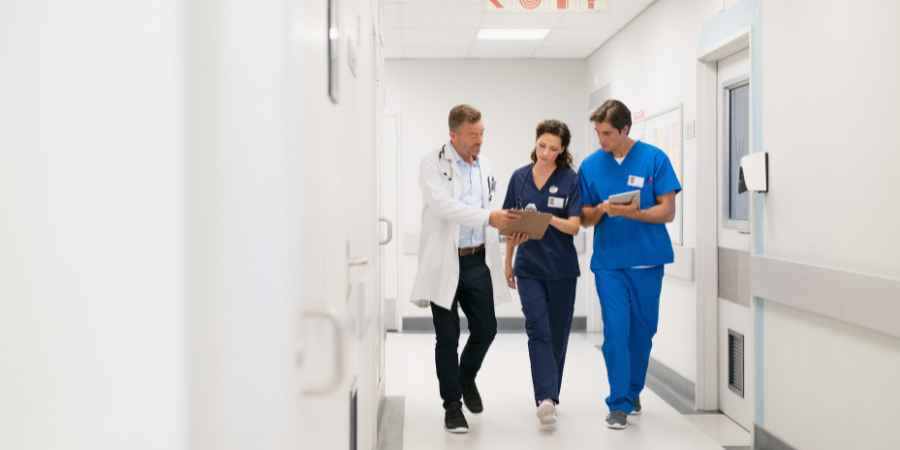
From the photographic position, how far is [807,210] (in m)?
3.48

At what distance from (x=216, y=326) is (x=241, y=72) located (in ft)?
0.72

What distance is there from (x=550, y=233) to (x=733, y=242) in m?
1.04

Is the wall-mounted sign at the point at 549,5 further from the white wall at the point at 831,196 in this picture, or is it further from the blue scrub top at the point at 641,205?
the white wall at the point at 831,196

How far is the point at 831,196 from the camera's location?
329 cm

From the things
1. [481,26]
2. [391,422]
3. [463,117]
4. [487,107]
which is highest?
[481,26]

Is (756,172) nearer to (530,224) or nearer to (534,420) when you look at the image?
(530,224)

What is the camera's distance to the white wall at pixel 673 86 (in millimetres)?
5137

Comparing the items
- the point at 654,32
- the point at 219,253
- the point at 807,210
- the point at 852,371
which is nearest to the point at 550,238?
the point at 807,210

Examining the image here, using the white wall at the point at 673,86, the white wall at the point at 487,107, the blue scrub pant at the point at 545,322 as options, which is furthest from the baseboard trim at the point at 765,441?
the white wall at the point at 487,107

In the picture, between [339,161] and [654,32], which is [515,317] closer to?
[654,32]

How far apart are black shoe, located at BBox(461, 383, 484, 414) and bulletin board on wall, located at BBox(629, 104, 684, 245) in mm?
Answer: 1665

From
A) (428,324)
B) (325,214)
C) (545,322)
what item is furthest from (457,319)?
(428,324)

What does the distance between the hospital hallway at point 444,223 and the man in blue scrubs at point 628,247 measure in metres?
0.02

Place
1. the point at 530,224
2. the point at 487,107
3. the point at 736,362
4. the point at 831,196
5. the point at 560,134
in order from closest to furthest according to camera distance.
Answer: the point at 831,196 < the point at 530,224 < the point at 560,134 < the point at 736,362 < the point at 487,107
